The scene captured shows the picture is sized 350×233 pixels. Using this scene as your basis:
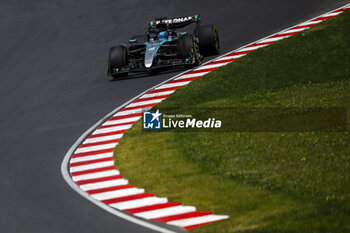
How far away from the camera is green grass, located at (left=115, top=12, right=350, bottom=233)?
12.9 m

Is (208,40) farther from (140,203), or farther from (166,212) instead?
(166,212)

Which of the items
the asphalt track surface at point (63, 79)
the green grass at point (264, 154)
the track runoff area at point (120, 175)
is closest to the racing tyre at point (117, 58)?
the asphalt track surface at point (63, 79)

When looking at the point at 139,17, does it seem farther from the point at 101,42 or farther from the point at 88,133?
the point at 88,133

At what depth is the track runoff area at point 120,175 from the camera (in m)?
13.8

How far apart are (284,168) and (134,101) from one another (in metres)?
9.57

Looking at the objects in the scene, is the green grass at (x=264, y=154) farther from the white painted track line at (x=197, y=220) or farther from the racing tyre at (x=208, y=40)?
the racing tyre at (x=208, y=40)

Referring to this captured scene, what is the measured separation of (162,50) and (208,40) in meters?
2.01

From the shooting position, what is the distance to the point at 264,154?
54.1 ft

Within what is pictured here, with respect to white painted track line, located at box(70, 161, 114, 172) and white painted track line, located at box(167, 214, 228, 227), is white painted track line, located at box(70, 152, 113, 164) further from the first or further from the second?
white painted track line, located at box(167, 214, 228, 227)

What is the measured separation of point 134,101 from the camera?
23.8 m

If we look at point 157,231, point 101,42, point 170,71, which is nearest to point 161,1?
point 101,42

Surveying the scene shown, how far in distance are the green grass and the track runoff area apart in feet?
1.05

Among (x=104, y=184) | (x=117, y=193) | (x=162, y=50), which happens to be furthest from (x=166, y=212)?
(x=162, y=50)

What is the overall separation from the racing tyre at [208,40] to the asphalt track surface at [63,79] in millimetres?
1009
